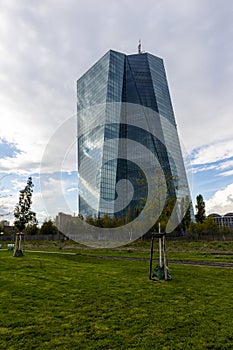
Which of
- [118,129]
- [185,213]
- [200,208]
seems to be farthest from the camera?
[118,129]

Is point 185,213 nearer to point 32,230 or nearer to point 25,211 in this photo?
point 32,230

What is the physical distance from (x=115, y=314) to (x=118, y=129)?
3268 inches

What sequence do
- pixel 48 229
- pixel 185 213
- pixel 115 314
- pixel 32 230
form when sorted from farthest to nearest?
pixel 32 230, pixel 48 229, pixel 185 213, pixel 115 314

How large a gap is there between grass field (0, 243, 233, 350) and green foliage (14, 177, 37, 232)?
60.7 meters

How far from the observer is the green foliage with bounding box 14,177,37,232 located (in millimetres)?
65912

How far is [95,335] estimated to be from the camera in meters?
4.41

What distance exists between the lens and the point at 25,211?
222 ft

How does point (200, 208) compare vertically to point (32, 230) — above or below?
above

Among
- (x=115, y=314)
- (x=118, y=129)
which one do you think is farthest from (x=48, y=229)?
(x=115, y=314)

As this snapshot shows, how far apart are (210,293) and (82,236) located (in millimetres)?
50913

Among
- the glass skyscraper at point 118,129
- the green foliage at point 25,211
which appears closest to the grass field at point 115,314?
the glass skyscraper at point 118,129

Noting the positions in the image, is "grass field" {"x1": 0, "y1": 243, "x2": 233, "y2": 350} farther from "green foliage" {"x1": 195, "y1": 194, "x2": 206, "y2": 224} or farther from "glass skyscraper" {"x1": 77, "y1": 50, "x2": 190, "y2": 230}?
"glass skyscraper" {"x1": 77, "y1": 50, "x2": 190, "y2": 230}

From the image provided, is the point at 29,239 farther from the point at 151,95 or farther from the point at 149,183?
the point at 151,95

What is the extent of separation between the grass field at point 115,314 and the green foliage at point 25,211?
199 ft
